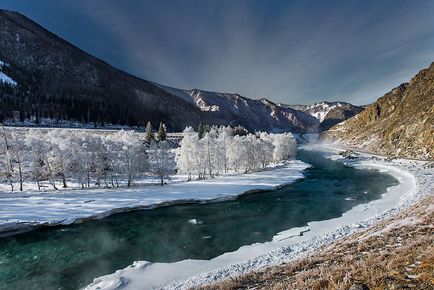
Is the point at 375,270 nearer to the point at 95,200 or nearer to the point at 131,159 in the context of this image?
the point at 95,200

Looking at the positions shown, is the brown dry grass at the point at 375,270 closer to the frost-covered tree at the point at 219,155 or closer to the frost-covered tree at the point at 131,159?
the frost-covered tree at the point at 131,159

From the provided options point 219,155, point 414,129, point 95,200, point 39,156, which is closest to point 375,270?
point 95,200

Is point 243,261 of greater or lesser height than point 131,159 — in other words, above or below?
below

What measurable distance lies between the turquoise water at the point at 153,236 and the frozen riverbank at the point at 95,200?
2046mm

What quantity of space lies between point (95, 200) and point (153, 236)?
2154 cm

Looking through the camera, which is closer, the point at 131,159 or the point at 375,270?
the point at 375,270

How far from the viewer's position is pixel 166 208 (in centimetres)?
4894

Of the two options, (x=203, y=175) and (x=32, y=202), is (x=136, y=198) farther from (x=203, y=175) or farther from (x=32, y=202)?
(x=203, y=175)

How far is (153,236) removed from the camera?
115 ft

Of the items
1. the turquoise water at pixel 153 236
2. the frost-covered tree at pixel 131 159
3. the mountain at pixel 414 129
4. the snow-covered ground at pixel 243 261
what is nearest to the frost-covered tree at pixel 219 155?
the frost-covered tree at pixel 131 159

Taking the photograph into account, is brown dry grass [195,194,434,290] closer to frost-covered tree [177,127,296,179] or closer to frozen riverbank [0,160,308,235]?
frozen riverbank [0,160,308,235]

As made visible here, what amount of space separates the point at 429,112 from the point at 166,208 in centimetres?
12610

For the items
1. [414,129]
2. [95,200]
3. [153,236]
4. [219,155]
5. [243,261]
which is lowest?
[153,236]

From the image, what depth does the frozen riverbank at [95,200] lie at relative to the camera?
41062mm
